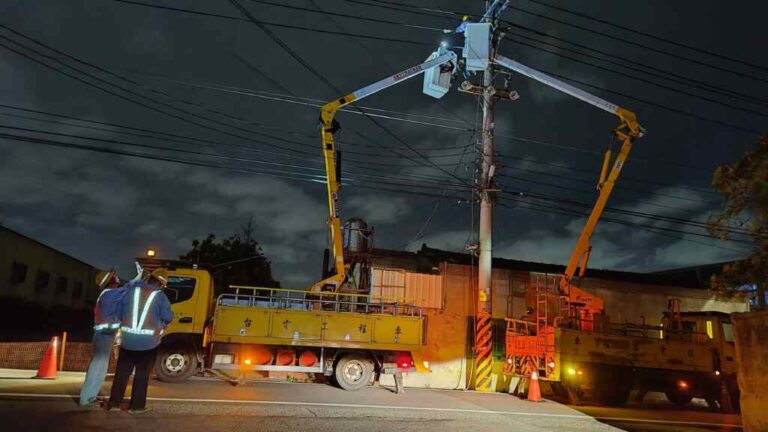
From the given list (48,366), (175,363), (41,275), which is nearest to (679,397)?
(175,363)

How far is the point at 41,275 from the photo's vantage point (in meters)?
33.7

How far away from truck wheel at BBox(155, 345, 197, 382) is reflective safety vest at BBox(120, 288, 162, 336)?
5.58 m

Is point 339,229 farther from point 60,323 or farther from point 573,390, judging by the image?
point 60,323

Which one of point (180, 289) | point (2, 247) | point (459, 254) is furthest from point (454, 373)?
point (2, 247)

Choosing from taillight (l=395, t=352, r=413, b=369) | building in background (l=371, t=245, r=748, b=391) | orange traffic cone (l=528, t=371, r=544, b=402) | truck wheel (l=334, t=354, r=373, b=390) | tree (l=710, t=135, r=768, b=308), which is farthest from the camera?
building in background (l=371, t=245, r=748, b=391)

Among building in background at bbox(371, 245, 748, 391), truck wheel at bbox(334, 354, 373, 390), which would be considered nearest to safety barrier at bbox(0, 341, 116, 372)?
truck wheel at bbox(334, 354, 373, 390)

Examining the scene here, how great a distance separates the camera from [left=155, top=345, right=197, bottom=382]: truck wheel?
41.6ft

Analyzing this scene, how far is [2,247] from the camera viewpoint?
29891mm

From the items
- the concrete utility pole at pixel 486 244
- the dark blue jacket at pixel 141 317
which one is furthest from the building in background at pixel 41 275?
the dark blue jacket at pixel 141 317

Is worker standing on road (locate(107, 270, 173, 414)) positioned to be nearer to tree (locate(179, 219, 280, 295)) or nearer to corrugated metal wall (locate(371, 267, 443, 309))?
corrugated metal wall (locate(371, 267, 443, 309))

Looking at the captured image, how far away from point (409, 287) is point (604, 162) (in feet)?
23.8

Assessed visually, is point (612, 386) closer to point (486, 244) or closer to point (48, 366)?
point (486, 244)

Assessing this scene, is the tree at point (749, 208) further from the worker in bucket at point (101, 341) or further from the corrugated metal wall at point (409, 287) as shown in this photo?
the corrugated metal wall at point (409, 287)

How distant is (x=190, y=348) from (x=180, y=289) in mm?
1435
